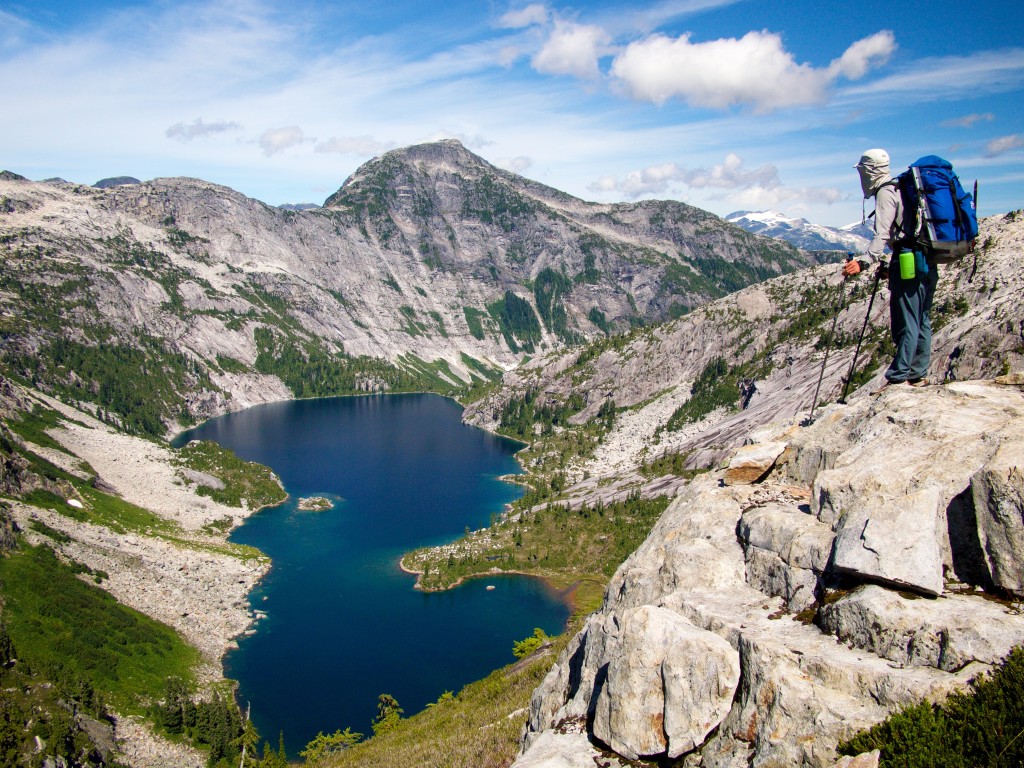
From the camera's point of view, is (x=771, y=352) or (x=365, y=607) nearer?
(x=365, y=607)

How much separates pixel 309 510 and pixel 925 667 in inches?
4964

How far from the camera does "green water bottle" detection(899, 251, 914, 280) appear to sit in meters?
16.3

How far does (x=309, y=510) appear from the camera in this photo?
125875 mm

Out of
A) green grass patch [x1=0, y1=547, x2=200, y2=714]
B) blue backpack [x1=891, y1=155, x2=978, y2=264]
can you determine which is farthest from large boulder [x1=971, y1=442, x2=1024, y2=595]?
green grass patch [x1=0, y1=547, x2=200, y2=714]

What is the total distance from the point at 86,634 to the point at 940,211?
8266cm

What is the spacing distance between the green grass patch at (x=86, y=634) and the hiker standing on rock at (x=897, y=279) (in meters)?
71.9

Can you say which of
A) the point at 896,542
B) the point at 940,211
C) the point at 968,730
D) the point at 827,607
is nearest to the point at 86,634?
the point at 827,607

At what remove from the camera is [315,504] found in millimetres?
127625

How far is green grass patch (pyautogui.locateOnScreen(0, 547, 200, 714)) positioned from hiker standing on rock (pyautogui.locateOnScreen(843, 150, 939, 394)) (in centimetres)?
7188

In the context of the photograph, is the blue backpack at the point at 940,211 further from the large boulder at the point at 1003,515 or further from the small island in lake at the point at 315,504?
the small island in lake at the point at 315,504

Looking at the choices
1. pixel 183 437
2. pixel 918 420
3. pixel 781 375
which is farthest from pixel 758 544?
pixel 183 437

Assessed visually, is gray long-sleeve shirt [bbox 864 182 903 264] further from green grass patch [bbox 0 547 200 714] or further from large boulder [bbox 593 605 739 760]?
green grass patch [bbox 0 547 200 714]

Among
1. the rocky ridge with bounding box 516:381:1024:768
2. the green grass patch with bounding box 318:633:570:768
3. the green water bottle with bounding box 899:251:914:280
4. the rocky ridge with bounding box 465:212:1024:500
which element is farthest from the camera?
the rocky ridge with bounding box 465:212:1024:500

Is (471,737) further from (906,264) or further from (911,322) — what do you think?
(906,264)
